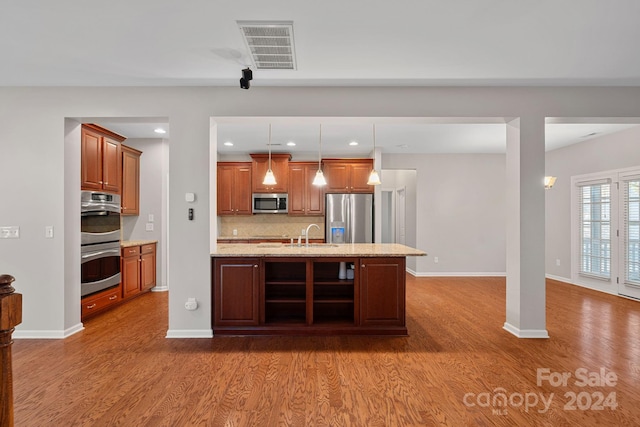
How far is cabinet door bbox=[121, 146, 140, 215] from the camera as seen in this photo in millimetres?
4992

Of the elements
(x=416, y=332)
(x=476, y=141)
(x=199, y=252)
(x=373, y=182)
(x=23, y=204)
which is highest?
(x=476, y=141)

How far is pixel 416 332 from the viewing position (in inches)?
141

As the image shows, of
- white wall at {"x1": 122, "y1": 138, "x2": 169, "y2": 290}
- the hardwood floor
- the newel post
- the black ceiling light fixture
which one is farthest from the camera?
white wall at {"x1": 122, "y1": 138, "x2": 169, "y2": 290}

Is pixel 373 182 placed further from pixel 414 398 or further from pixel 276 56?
pixel 414 398

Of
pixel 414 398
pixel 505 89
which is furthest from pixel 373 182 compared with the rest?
pixel 414 398

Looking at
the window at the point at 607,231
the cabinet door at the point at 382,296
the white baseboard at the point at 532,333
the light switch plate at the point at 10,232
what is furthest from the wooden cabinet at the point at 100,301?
the window at the point at 607,231

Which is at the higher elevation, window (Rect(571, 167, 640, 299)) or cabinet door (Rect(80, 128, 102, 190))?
cabinet door (Rect(80, 128, 102, 190))

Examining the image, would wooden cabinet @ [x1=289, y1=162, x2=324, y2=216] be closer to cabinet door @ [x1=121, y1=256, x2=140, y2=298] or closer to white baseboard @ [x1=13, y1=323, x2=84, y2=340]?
cabinet door @ [x1=121, y1=256, x2=140, y2=298]

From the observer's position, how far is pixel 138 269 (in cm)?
504

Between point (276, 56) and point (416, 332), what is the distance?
3.09 metres

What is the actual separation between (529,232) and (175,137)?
3.85 m

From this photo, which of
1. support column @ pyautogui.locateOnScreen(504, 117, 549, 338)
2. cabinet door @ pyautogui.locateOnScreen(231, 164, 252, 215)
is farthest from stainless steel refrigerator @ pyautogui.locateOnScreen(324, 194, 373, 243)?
support column @ pyautogui.locateOnScreen(504, 117, 549, 338)

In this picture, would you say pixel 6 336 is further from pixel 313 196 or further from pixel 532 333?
pixel 313 196

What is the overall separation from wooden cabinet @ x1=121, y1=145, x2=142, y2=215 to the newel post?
435 centimetres
